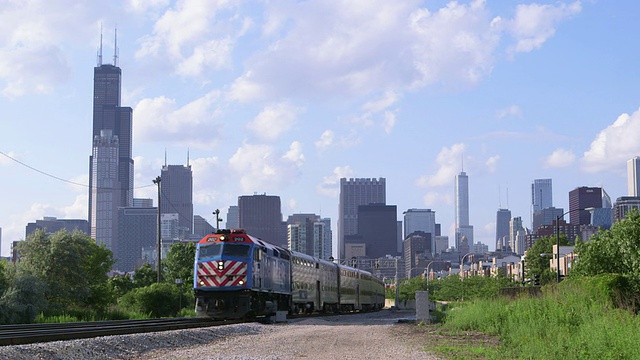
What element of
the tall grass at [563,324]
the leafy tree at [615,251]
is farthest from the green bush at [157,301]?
the leafy tree at [615,251]

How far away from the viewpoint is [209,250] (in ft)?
130

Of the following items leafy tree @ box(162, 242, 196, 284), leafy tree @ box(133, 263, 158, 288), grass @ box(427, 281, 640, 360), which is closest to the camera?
grass @ box(427, 281, 640, 360)

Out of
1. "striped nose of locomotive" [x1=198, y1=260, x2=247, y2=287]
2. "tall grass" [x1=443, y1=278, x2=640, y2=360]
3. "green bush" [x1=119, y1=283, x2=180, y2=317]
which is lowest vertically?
"green bush" [x1=119, y1=283, x2=180, y2=317]

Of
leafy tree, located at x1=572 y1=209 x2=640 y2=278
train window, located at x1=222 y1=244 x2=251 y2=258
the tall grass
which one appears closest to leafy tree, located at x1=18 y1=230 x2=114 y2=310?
train window, located at x1=222 y1=244 x2=251 y2=258

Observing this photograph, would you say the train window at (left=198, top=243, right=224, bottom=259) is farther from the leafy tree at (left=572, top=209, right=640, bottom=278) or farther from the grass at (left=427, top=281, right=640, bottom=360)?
the leafy tree at (left=572, top=209, right=640, bottom=278)

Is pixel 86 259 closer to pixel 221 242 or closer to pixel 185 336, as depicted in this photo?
pixel 221 242

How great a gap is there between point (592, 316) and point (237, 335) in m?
12.2

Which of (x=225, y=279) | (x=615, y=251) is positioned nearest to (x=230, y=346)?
(x=225, y=279)

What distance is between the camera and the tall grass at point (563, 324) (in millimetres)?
18719

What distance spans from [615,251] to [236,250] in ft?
104

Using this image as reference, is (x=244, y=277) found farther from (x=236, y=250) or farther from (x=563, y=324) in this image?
(x=563, y=324)

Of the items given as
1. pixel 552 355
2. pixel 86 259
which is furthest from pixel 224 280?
pixel 86 259

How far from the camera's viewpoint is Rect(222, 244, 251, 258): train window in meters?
38.7

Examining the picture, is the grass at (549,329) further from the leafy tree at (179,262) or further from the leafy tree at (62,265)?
the leafy tree at (179,262)
